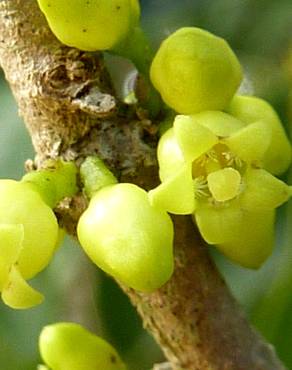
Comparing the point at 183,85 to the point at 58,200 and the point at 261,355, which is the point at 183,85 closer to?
the point at 58,200

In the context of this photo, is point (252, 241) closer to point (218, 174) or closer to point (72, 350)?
point (218, 174)

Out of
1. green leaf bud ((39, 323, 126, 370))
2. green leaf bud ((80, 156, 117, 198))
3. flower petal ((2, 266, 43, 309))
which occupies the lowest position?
green leaf bud ((39, 323, 126, 370))

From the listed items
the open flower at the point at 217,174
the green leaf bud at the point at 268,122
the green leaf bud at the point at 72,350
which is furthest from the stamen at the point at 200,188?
the green leaf bud at the point at 72,350

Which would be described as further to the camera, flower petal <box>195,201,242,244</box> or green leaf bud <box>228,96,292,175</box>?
green leaf bud <box>228,96,292,175</box>

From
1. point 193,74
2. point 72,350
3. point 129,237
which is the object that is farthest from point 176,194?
point 72,350

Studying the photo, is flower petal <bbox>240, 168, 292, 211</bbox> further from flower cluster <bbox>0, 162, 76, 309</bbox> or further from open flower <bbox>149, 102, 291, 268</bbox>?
flower cluster <bbox>0, 162, 76, 309</bbox>

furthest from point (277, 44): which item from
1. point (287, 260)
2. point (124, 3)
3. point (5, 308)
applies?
point (124, 3)

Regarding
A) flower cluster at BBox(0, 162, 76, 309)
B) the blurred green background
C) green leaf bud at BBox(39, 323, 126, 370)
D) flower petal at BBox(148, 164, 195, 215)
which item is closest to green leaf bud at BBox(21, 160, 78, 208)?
flower cluster at BBox(0, 162, 76, 309)
